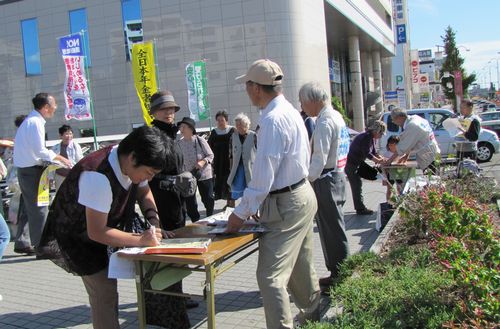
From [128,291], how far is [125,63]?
20109 mm

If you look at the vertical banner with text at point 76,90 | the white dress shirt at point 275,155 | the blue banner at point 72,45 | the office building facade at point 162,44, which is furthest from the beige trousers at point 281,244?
the office building facade at point 162,44

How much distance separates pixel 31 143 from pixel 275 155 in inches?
162

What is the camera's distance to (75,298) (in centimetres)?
481

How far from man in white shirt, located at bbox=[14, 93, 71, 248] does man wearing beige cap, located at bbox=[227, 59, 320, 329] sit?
141 inches

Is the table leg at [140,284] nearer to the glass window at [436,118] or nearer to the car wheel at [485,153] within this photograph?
the glass window at [436,118]

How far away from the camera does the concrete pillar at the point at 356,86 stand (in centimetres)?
2986

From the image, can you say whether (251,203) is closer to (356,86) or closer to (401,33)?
(356,86)

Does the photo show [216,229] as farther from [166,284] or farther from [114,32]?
[114,32]

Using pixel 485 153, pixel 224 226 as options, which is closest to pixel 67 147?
pixel 224 226

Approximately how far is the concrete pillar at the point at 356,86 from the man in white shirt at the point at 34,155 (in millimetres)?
25919

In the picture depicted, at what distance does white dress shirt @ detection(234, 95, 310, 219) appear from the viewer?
290 centimetres

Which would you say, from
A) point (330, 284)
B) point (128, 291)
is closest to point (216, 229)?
point (330, 284)

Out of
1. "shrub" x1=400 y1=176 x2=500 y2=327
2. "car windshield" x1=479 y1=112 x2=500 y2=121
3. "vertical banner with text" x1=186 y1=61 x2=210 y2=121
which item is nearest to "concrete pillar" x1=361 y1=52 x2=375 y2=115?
"car windshield" x1=479 y1=112 x2=500 y2=121

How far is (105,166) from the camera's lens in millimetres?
2631
